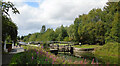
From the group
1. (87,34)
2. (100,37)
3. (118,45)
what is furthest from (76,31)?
(118,45)

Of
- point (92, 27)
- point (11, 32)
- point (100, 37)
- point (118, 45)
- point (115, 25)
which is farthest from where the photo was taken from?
point (92, 27)

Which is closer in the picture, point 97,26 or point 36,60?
point 36,60

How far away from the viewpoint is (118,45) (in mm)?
23484

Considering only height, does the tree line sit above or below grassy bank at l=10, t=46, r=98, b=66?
above

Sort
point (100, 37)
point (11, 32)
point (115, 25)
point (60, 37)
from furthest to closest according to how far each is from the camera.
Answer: point (60, 37)
point (100, 37)
point (115, 25)
point (11, 32)

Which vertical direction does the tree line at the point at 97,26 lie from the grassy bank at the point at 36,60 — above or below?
above

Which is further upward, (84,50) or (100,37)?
(100,37)

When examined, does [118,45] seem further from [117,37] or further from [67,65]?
[67,65]

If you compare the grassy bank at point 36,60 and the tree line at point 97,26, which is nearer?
the grassy bank at point 36,60

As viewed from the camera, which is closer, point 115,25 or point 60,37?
point 115,25

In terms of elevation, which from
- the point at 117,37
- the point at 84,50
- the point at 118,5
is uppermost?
the point at 118,5

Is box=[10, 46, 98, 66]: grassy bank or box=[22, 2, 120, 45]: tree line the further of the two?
box=[22, 2, 120, 45]: tree line

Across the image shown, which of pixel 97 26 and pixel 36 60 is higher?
pixel 97 26

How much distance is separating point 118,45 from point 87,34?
22510 mm
